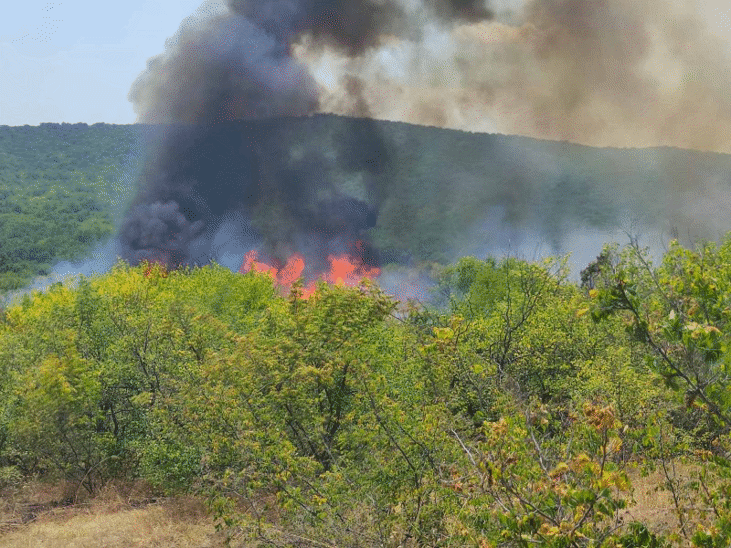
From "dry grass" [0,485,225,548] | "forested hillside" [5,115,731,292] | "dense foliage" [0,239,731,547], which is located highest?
"forested hillside" [5,115,731,292]

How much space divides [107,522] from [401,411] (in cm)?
922

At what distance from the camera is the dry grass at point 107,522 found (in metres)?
13.9

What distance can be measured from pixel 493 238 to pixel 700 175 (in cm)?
2765

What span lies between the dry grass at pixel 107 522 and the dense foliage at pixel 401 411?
2.48ft

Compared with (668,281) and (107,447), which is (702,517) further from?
(107,447)

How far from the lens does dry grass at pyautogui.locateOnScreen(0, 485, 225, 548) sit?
1388 centimetres

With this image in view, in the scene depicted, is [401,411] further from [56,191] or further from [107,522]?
[56,191]

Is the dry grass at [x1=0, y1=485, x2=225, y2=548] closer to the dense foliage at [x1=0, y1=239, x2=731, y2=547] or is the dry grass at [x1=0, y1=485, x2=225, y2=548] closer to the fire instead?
the dense foliage at [x1=0, y1=239, x2=731, y2=547]

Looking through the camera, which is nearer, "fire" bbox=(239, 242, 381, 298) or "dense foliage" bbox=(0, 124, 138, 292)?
"fire" bbox=(239, 242, 381, 298)

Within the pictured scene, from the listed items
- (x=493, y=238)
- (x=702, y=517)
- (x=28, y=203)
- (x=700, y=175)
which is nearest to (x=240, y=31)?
(x=28, y=203)

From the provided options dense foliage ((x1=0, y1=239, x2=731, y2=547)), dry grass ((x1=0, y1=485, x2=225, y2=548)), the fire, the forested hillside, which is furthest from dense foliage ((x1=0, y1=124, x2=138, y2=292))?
dense foliage ((x1=0, y1=239, x2=731, y2=547))

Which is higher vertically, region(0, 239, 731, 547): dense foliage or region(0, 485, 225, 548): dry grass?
region(0, 239, 731, 547): dense foliage

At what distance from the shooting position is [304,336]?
1221 cm

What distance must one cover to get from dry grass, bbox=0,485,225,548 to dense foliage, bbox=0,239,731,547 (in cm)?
76
